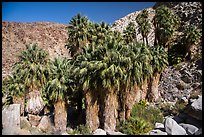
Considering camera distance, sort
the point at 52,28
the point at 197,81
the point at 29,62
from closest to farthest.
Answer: the point at 29,62, the point at 197,81, the point at 52,28

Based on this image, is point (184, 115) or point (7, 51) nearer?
point (184, 115)

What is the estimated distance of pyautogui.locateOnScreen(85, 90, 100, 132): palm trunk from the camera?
30828 millimetres

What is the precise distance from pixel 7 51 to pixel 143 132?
62.2 metres

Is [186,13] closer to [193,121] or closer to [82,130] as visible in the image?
[193,121]

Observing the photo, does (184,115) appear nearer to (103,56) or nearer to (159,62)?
(103,56)

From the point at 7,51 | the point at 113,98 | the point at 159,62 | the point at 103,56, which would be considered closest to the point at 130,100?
the point at 113,98

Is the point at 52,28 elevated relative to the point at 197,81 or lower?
elevated

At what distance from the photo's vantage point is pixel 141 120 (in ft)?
103

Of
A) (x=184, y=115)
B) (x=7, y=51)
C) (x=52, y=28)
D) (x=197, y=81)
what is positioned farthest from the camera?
(x=52, y=28)

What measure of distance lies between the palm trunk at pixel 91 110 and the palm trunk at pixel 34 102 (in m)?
11.0

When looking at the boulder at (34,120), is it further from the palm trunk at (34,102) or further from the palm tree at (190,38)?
the palm tree at (190,38)

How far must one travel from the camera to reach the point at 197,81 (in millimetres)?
41969

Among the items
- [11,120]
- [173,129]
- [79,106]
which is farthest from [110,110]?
[11,120]

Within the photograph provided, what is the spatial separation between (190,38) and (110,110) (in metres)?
22.5
